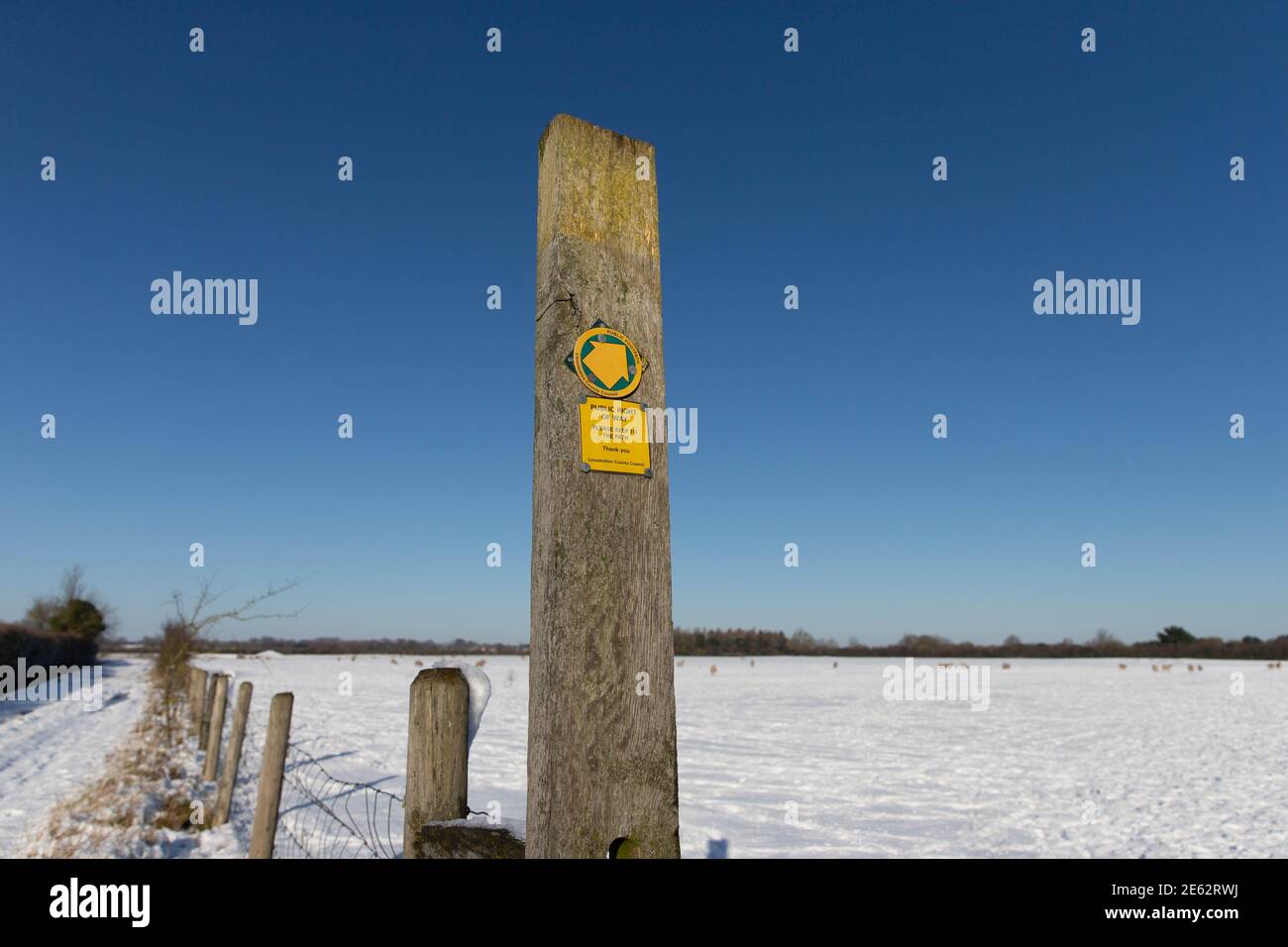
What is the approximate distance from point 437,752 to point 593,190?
159cm

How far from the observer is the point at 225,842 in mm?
6641

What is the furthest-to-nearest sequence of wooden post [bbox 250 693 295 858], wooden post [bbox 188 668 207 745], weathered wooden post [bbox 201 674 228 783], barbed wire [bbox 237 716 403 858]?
wooden post [bbox 188 668 207 745] → weathered wooden post [bbox 201 674 228 783] → barbed wire [bbox 237 716 403 858] → wooden post [bbox 250 693 295 858]

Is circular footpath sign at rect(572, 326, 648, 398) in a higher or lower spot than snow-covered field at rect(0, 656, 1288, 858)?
higher

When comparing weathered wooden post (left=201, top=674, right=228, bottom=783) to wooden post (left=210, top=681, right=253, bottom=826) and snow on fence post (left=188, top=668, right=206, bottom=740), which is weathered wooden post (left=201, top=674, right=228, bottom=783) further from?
snow on fence post (left=188, top=668, right=206, bottom=740)

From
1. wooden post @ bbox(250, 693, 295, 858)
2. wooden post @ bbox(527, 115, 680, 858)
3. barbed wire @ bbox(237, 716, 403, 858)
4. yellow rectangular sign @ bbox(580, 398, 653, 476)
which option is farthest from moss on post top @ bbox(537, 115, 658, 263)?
wooden post @ bbox(250, 693, 295, 858)

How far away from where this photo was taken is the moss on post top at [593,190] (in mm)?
1677

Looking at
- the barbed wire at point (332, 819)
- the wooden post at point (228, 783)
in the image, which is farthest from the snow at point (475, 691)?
the wooden post at point (228, 783)

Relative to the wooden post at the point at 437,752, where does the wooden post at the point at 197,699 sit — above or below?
below

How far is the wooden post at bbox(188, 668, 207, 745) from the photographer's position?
489 inches

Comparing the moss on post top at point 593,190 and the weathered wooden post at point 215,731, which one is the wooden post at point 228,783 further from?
the moss on post top at point 593,190

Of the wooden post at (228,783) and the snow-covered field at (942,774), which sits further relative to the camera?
the wooden post at (228,783)

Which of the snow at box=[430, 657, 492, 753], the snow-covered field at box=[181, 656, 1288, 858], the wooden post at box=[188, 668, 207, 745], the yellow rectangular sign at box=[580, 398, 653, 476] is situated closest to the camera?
the yellow rectangular sign at box=[580, 398, 653, 476]
